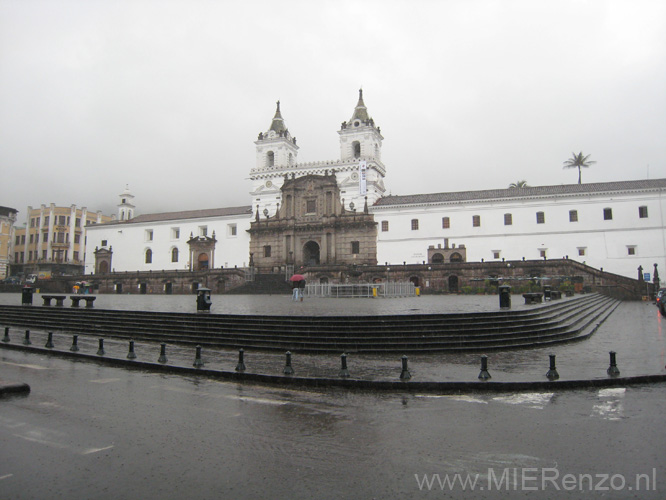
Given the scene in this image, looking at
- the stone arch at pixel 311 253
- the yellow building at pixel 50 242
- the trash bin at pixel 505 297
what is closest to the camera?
the trash bin at pixel 505 297

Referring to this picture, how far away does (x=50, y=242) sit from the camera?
72.4m

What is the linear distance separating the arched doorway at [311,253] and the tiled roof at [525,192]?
29.9 ft

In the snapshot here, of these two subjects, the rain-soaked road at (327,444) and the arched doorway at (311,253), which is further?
the arched doorway at (311,253)

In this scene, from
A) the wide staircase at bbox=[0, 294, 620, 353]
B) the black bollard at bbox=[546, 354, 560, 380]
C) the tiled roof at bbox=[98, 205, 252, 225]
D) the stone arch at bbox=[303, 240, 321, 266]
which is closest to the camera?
the black bollard at bbox=[546, 354, 560, 380]

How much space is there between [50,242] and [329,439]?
262 feet

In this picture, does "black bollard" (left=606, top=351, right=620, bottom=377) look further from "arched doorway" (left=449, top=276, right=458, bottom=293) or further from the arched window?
the arched window

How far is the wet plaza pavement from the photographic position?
4461mm

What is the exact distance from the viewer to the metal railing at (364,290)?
33688 millimetres

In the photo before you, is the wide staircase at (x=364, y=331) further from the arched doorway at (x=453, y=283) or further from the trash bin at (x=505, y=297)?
the arched doorway at (x=453, y=283)

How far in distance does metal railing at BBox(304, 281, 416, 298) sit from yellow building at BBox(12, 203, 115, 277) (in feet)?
168

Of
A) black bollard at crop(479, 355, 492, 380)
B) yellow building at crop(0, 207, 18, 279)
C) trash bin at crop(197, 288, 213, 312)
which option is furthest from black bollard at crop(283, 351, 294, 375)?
yellow building at crop(0, 207, 18, 279)

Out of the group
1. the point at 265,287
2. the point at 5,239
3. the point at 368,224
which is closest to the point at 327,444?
the point at 265,287

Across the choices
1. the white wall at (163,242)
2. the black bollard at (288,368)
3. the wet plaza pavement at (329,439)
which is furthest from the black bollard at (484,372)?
the white wall at (163,242)

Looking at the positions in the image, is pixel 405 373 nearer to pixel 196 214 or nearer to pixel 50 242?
pixel 196 214
